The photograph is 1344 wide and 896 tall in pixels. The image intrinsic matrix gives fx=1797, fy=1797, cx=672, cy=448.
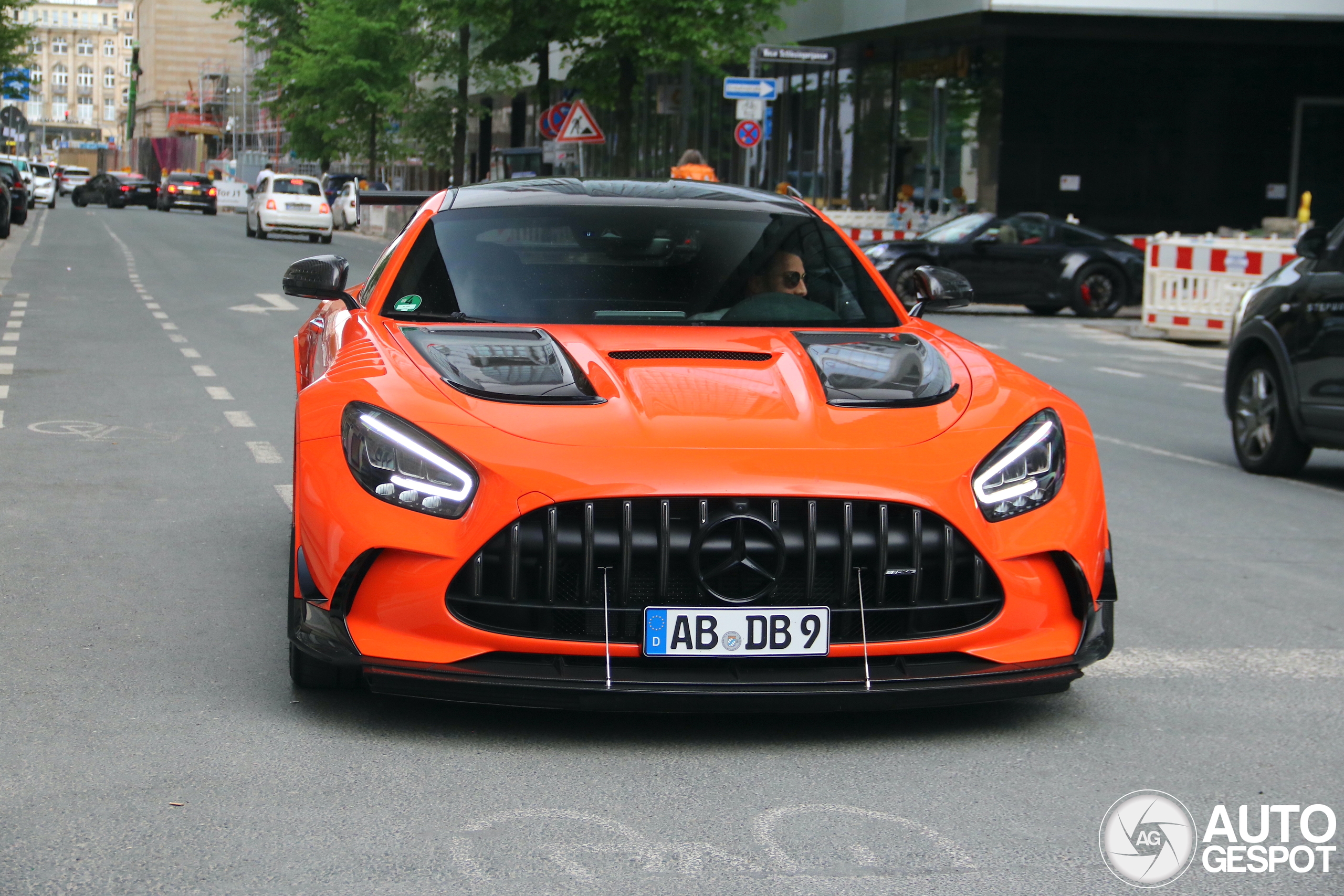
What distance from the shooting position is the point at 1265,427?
9.79m

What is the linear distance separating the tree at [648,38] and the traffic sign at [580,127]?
82 cm

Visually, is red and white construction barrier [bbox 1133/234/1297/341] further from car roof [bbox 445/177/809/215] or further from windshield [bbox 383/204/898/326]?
windshield [bbox 383/204/898/326]

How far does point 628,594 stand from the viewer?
3990 mm

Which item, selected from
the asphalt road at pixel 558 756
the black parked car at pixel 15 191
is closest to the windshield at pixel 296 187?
the black parked car at pixel 15 191

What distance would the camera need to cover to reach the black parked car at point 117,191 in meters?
76.1

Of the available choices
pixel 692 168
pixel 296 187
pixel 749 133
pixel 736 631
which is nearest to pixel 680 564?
pixel 736 631

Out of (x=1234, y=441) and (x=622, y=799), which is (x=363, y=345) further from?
(x=1234, y=441)

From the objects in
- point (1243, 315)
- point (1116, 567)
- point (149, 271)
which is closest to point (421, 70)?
point (149, 271)

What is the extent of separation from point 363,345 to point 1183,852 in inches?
98.3

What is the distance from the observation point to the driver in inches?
219

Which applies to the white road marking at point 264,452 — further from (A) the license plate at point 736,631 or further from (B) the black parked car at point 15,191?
(B) the black parked car at point 15,191

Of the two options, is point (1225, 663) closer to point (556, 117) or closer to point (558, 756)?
point (558, 756)

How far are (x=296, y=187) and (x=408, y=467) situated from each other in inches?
1627

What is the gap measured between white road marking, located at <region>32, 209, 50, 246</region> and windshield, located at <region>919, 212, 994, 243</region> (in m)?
18.5
